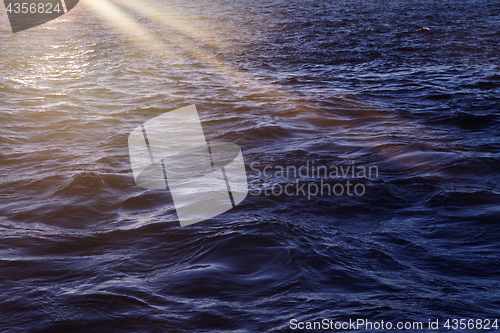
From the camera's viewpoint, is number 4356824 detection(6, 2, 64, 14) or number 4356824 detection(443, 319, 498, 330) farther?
number 4356824 detection(6, 2, 64, 14)

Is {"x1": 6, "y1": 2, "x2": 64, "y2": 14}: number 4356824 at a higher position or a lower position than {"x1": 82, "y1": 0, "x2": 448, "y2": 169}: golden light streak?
higher

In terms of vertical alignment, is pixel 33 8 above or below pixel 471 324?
above

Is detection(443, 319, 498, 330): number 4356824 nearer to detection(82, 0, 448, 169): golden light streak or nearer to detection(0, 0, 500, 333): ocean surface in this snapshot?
detection(0, 0, 500, 333): ocean surface

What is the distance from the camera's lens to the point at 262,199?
21.7 feet

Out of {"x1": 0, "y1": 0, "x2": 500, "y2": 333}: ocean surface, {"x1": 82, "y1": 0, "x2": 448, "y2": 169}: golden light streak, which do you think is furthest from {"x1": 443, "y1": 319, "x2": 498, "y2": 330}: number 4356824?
{"x1": 82, "y1": 0, "x2": 448, "y2": 169}: golden light streak

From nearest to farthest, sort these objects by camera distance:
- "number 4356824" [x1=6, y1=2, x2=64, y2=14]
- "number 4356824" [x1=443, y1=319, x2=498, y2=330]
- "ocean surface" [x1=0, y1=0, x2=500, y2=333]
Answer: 1. "number 4356824" [x1=443, y1=319, x2=498, y2=330]
2. "ocean surface" [x1=0, y1=0, x2=500, y2=333]
3. "number 4356824" [x1=6, y1=2, x2=64, y2=14]

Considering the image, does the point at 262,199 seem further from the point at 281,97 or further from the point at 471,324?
the point at 281,97

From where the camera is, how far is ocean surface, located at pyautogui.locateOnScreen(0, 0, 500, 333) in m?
4.31

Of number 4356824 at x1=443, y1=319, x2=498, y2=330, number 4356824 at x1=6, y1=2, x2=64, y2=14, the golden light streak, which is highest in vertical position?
number 4356824 at x1=6, y1=2, x2=64, y2=14

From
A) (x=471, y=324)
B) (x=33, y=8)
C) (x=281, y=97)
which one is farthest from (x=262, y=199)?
(x=33, y=8)

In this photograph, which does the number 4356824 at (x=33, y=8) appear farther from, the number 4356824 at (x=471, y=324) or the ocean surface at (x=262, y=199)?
the number 4356824 at (x=471, y=324)

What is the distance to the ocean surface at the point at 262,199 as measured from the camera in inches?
170

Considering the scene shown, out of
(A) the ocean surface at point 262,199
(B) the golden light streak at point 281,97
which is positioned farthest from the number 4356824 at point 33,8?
(A) the ocean surface at point 262,199

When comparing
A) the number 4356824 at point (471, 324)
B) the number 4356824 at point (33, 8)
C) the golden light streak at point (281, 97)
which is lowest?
the number 4356824 at point (471, 324)
